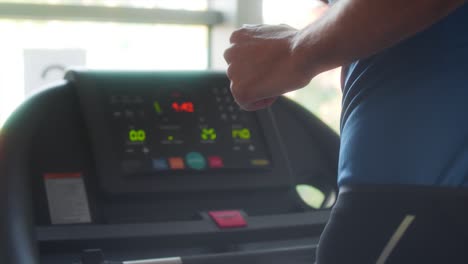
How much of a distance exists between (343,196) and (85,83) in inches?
32.4

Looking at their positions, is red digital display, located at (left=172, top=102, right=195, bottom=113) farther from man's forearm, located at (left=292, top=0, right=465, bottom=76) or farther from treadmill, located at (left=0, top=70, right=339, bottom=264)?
man's forearm, located at (left=292, top=0, right=465, bottom=76)

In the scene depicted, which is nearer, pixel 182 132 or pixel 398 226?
pixel 398 226

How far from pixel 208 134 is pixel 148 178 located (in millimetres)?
167

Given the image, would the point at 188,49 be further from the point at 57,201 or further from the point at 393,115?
the point at 393,115

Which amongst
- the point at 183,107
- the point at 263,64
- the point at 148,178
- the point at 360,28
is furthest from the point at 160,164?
the point at 360,28

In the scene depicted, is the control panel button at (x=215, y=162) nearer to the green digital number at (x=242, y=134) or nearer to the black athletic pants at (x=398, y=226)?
the green digital number at (x=242, y=134)

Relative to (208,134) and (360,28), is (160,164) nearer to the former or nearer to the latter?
(208,134)

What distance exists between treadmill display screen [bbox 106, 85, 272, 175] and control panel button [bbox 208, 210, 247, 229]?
0.32 feet

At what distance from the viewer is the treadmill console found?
54.3 inches

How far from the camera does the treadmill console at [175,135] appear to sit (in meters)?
1.38

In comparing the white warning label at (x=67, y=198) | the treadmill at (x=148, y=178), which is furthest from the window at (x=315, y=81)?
the white warning label at (x=67, y=198)

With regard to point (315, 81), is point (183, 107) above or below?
above

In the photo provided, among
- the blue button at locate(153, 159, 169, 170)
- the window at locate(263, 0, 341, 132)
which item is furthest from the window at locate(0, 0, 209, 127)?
the blue button at locate(153, 159, 169, 170)

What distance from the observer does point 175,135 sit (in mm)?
1444
